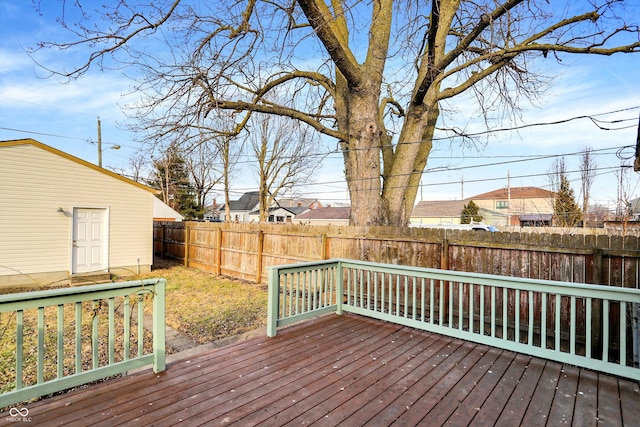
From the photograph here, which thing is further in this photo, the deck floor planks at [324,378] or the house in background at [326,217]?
the house in background at [326,217]

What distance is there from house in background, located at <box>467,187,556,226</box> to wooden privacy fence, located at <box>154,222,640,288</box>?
1017 inches

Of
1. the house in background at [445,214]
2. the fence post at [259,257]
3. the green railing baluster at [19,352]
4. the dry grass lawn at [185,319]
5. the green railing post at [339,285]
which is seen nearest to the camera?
the green railing baluster at [19,352]

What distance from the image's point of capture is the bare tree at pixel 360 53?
523 cm

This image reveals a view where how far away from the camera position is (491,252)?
474 centimetres

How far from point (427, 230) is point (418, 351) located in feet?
8.03

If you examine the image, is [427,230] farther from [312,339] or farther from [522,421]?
[522,421]

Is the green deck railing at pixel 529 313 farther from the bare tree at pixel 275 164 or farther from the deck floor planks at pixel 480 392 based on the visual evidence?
the bare tree at pixel 275 164

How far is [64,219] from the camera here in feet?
28.5

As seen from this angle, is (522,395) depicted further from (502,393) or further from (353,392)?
(353,392)

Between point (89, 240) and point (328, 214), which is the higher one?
point (328, 214)

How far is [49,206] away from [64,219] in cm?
46

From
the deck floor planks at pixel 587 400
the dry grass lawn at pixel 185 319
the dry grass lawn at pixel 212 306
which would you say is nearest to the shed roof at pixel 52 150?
the dry grass lawn at pixel 212 306

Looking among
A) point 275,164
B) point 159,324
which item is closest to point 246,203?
point 275,164

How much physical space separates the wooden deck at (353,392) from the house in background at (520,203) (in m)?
28.5
